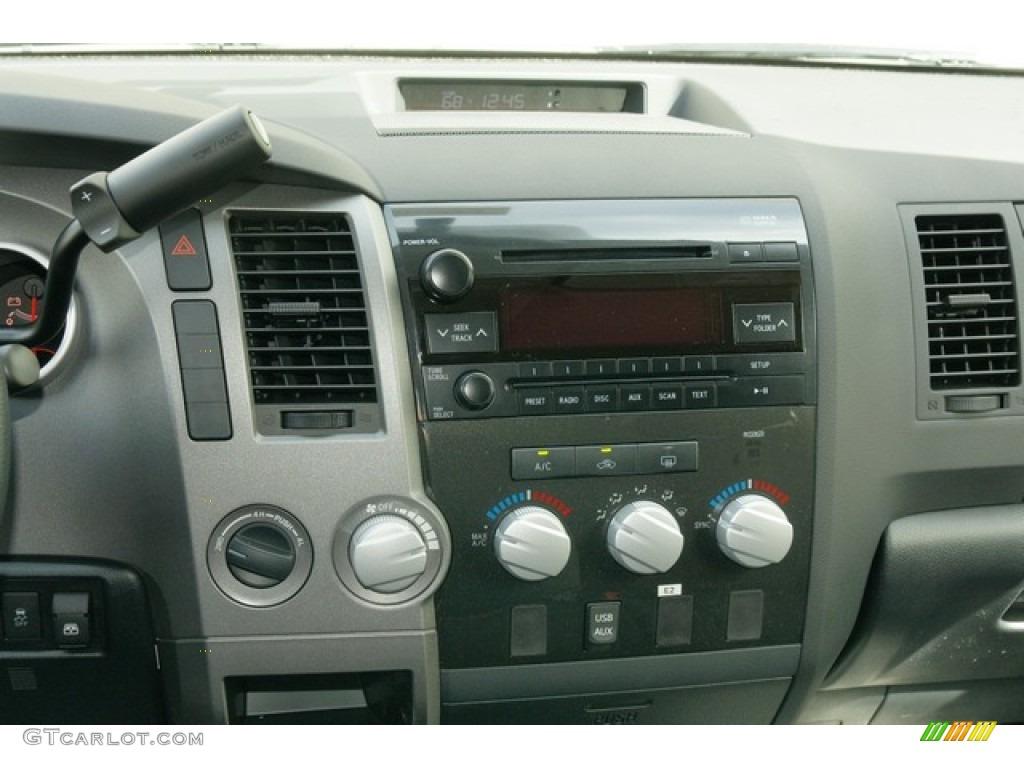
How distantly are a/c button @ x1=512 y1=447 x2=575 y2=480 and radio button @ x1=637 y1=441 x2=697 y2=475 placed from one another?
11 centimetres

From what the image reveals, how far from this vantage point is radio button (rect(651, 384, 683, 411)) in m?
1.60

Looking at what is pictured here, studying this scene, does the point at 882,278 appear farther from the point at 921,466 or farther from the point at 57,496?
the point at 57,496

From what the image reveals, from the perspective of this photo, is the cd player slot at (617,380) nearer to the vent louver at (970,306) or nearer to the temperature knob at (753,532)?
the temperature knob at (753,532)

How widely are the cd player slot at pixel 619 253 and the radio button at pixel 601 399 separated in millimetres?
194

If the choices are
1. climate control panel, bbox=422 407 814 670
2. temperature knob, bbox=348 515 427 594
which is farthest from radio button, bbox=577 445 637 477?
temperature knob, bbox=348 515 427 594

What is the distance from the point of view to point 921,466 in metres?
1.75

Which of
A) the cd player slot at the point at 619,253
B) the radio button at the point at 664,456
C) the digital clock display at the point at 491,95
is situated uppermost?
the digital clock display at the point at 491,95

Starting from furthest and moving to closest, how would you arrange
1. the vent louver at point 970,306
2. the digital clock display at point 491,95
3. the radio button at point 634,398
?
the digital clock display at point 491,95
the vent louver at point 970,306
the radio button at point 634,398

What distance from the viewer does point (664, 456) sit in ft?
5.29

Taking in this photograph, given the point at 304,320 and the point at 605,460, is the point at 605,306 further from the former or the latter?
the point at 304,320

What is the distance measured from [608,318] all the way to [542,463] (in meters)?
0.24

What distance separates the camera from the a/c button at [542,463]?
1.58m
